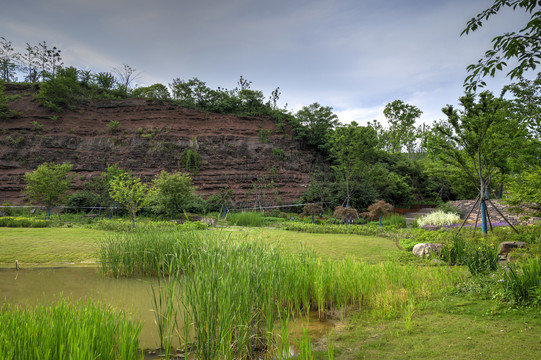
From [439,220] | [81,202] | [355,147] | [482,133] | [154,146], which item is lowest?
[439,220]

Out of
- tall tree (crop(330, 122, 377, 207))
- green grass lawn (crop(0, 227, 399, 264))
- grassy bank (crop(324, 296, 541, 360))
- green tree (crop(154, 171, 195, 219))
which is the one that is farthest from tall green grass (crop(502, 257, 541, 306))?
tall tree (crop(330, 122, 377, 207))

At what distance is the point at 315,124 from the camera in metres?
30.0

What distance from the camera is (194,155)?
26531 mm

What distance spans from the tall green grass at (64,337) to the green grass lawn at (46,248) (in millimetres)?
5413

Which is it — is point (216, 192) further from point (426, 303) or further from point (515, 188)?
point (426, 303)

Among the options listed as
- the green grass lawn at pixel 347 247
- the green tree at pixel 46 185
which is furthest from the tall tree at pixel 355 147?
the green tree at pixel 46 185

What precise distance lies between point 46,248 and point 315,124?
986 inches

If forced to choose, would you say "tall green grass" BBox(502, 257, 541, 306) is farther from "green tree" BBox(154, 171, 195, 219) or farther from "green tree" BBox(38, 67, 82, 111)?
"green tree" BBox(38, 67, 82, 111)

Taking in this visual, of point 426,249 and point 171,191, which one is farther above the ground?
point 171,191

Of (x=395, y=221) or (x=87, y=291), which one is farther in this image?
(x=395, y=221)

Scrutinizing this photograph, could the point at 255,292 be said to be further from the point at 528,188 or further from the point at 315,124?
the point at 315,124

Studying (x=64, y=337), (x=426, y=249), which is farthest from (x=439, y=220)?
(x=64, y=337)

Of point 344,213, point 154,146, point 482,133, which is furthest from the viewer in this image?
point 154,146

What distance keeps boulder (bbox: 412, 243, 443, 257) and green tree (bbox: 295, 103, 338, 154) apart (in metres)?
21.0
